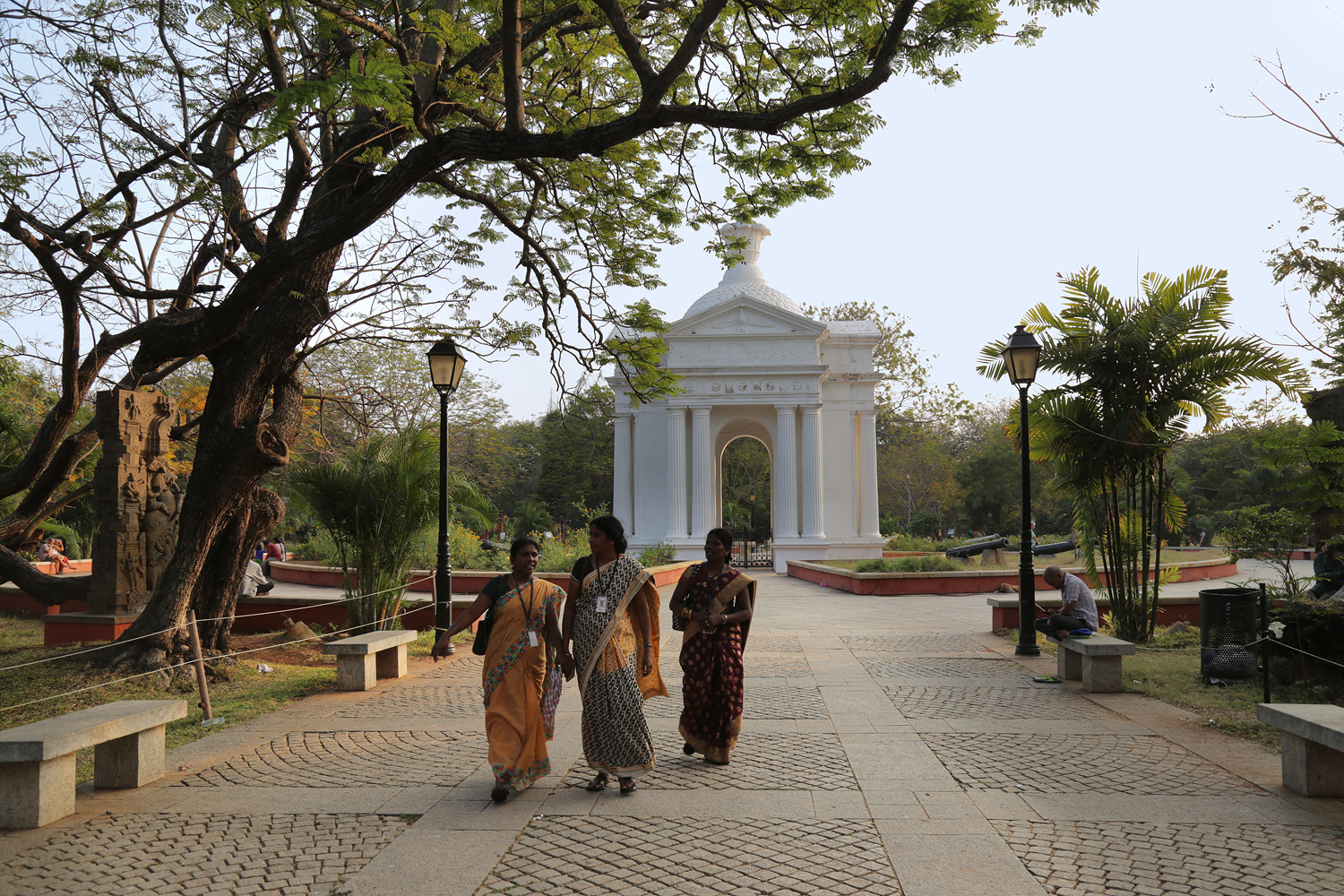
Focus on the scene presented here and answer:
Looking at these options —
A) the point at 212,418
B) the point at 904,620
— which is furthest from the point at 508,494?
the point at 212,418

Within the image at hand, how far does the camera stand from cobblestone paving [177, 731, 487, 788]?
5.63 metres

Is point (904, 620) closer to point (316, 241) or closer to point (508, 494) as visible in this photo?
point (316, 241)

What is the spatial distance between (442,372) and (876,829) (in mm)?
8332

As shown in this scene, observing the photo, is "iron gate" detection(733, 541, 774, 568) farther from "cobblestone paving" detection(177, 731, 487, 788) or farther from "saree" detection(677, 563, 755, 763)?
"saree" detection(677, 563, 755, 763)

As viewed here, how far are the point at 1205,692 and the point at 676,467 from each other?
25.1 m

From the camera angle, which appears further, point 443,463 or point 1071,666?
point 443,463

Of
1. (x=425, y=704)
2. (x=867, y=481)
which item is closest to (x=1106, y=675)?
(x=425, y=704)

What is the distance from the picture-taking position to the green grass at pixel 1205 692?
688cm

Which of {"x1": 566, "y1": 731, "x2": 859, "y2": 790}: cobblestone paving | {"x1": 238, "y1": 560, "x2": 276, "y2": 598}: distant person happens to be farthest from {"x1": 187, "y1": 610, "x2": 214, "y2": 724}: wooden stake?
{"x1": 238, "y1": 560, "x2": 276, "y2": 598}: distant person

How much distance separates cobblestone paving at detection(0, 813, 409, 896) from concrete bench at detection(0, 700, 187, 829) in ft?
0.85

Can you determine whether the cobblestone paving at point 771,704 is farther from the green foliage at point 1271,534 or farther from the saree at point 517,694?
the green foliage at point 1271,534

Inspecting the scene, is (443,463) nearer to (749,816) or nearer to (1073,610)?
(749,816)

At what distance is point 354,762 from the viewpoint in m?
6.12

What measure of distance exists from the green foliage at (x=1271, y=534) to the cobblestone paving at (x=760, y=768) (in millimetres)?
5116
